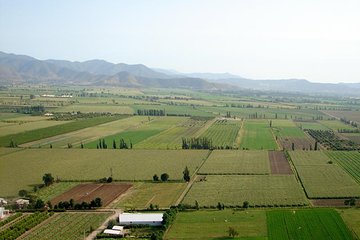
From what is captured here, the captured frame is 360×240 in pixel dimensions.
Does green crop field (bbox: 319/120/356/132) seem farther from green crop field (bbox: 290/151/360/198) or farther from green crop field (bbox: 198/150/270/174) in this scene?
green crop field (bbox: 198/150/270/174)

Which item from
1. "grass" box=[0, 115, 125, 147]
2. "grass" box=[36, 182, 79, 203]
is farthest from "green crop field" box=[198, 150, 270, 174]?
"grass" box=[0, 115, 125, 147]

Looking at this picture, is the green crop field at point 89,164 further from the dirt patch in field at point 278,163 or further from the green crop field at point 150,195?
the dirt patch in field at point 278,163

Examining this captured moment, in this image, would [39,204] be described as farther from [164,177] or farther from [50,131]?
[50,131]

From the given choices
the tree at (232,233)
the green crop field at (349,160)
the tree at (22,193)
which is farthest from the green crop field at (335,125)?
the tree at (22,193)

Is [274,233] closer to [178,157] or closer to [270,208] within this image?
[270,208]

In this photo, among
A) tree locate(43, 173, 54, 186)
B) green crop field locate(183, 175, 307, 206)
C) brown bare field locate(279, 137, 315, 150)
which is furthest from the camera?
brown bare field locate(279, 137, 315, 150)
